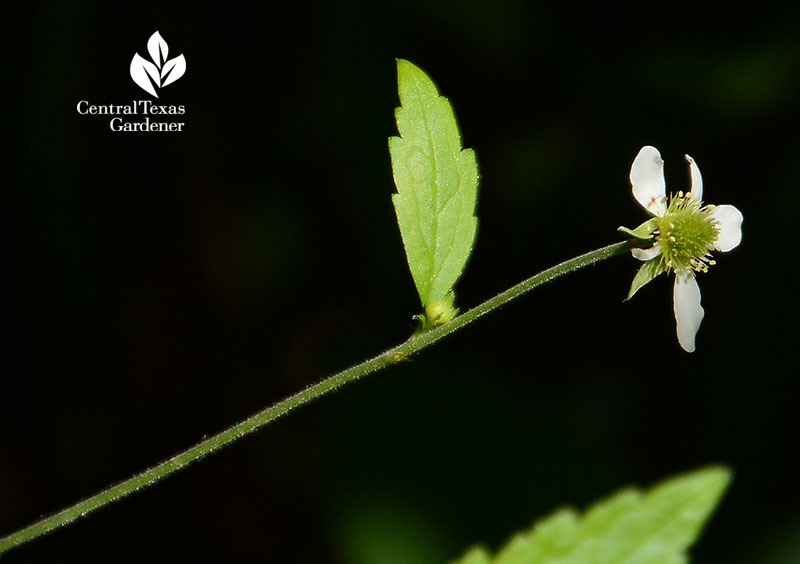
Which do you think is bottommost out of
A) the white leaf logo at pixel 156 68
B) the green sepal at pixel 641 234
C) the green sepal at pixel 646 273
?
the green sepal at pixel 646 273

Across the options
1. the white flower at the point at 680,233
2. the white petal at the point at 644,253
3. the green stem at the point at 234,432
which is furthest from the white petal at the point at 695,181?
the green stem at the point at 234,432

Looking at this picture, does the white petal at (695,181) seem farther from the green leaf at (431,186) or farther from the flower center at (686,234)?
the green leaf at (431,186)

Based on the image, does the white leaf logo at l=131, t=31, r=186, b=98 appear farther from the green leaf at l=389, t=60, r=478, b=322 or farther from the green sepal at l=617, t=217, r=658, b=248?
the green sepal at l=617, t=217, r=658, b=248

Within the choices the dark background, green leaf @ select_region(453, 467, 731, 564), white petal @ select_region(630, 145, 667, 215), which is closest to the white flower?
white petal @ select_region(630, 145, 667, 215)

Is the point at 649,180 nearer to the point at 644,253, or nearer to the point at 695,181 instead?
the point at 695,181

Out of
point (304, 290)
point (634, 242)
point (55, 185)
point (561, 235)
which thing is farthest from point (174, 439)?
point (634, 242)

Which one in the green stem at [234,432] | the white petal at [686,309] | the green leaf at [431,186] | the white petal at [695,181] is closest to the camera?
the green stem at [234,432]

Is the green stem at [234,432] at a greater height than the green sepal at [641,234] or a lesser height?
lesser

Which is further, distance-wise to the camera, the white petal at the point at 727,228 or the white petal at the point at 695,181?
the white petal at the point at 727,228
